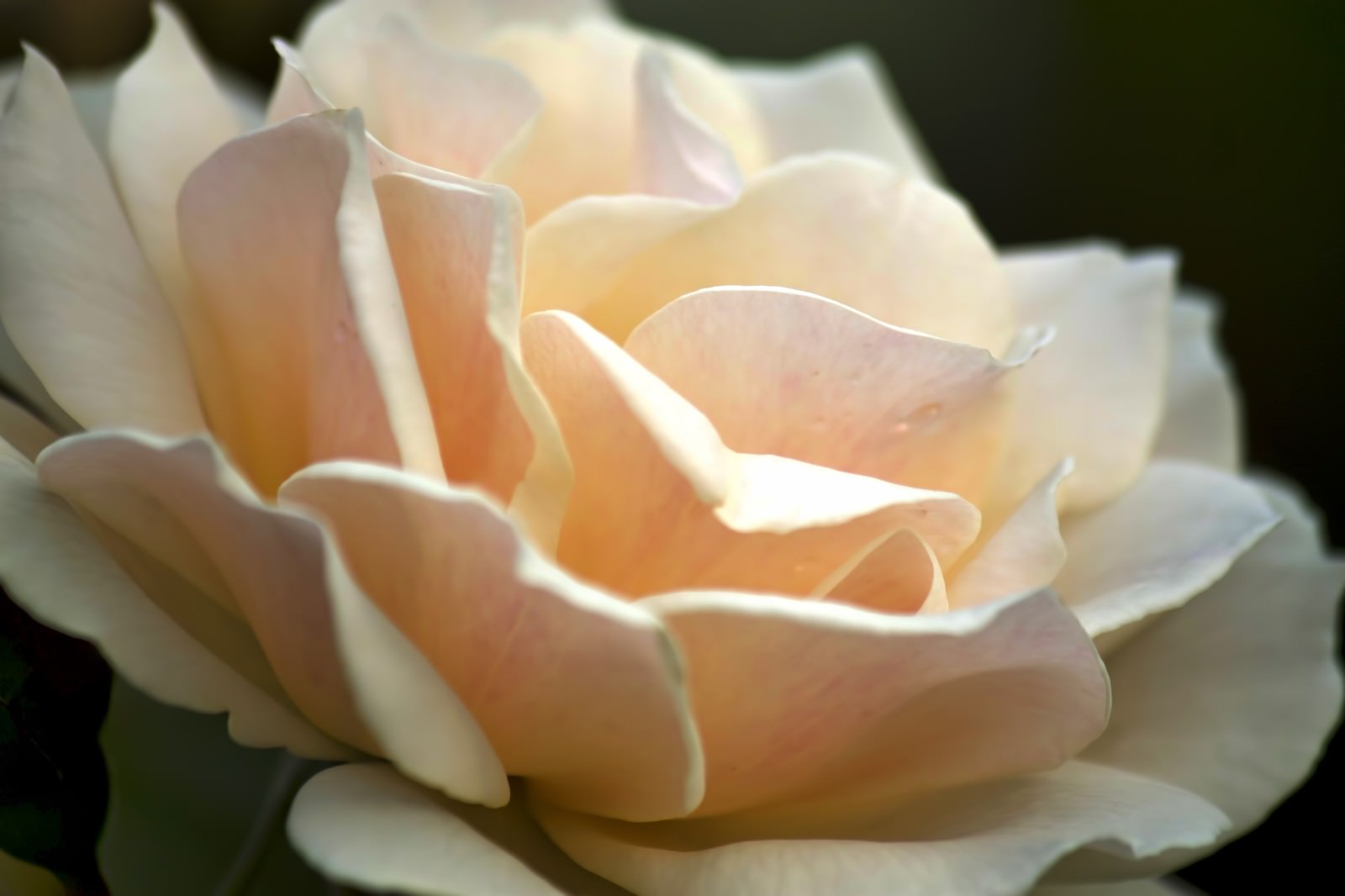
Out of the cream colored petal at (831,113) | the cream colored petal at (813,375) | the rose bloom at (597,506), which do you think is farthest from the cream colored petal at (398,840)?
the cream colored petal at (831,113)

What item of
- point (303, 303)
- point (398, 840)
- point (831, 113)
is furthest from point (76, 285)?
point (831, 113)

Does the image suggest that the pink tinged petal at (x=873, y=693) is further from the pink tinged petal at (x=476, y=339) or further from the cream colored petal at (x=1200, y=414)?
the cream colored petal at (x=1200, y=414)

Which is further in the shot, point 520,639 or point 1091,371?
point 1091,371

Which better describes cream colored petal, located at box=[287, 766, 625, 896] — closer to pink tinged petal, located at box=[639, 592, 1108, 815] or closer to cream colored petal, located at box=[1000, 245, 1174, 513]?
pink tinged petal, located at box=[639, 592, 1108, 815]

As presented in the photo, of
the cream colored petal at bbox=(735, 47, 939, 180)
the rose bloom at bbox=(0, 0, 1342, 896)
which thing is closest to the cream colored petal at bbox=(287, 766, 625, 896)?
the rose bloom at bbox=(0, 0, 1342, 896)

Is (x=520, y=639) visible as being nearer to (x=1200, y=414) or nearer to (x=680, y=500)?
(x=680, y=500)
